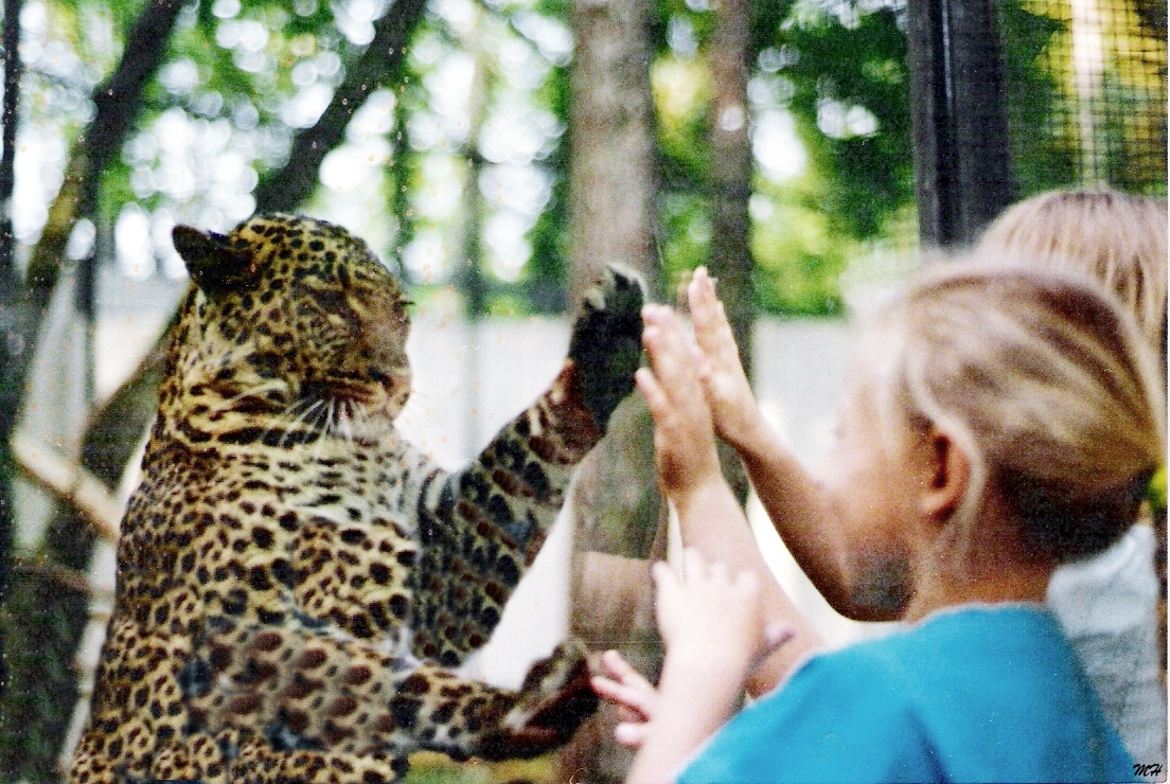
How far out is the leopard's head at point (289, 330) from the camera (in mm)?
2109

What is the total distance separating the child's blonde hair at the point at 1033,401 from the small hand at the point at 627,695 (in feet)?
1.79

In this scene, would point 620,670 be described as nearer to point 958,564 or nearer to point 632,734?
point 632,734

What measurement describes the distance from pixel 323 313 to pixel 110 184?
43 centimetres

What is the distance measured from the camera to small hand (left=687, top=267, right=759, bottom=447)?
7.13 feet

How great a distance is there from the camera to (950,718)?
1.75 m

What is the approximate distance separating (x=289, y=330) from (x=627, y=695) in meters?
0.81

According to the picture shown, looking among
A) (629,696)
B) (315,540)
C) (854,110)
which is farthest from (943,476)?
(315,540)

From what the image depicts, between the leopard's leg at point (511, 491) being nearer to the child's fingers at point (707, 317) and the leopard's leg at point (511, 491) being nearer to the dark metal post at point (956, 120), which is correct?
the child's fingers at point (707, 317)

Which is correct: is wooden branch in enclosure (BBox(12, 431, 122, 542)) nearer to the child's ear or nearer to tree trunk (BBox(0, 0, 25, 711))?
tree trunk (BBox(0, 0, 25, 711))

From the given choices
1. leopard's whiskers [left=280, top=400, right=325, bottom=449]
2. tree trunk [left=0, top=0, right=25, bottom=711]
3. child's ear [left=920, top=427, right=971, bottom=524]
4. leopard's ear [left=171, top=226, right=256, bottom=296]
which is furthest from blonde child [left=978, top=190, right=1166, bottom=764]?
tree trunk [left=0, top=0, right=25, bottom=711]

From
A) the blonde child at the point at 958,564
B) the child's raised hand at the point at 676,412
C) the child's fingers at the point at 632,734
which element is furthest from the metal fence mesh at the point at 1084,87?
the child's fingers at the point at 632,734

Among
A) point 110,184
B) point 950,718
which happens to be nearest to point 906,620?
point 950,718

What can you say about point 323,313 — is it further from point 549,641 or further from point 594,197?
point 549,641

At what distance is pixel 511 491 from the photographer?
215 centimetres
